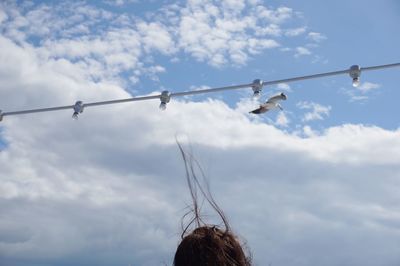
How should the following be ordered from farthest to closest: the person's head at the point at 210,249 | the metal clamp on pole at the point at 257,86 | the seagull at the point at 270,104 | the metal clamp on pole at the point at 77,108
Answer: the metal clamp on pole at the point at 77,108, the metal clamp on pole at the point at 257,86, the seagull at the point at 270,104, the person's head at the point at 210,249

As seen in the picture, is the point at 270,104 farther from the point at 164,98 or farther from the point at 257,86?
the point at 164,98

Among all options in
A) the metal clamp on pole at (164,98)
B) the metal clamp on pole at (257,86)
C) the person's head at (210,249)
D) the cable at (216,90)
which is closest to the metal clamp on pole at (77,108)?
the cable at (216,90)

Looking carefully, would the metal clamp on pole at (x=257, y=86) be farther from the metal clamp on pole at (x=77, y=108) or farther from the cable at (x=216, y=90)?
the metal clamp on pole at (x=77, y=108)

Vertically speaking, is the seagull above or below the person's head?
above

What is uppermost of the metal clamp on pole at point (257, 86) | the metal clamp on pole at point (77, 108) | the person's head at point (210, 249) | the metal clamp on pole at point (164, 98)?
the metal clamp on pole at point (77, 108)

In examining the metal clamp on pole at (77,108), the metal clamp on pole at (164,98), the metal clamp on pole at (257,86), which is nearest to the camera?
the metal clamp on pole at (257,86)

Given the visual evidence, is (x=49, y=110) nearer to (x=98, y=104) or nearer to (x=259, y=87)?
(x=98, y=104)

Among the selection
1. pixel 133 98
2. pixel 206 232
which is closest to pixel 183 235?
pixel 206 232

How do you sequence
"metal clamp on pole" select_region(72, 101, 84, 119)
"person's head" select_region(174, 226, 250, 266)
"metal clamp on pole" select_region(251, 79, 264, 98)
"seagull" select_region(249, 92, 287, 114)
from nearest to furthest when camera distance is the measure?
1. "person's head" select_region(174, 226, 250, 266)
2. "seagull" select_region(249, 92, 287, 114)
3. "metal clamp on pole" select_region(251, 79, 264, 98)
4. "metal clamp on pole" select_region(72, 101, 84, 119)

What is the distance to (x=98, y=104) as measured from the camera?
1001cm

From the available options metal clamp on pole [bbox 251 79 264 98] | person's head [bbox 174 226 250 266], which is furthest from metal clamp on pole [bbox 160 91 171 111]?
person's head [bbox 174 226 250 266]

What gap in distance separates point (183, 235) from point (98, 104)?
27.1 ft

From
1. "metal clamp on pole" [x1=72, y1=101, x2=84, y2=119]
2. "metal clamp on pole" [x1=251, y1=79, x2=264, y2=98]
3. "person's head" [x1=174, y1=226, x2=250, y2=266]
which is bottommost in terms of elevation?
"person's head" [x1=174, y1=226, x2=250, y2=266]

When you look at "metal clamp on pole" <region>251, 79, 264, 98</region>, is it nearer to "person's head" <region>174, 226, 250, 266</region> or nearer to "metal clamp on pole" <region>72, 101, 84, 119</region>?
"metal clamp on pole" <region>72, 101, 84, 119</region>
